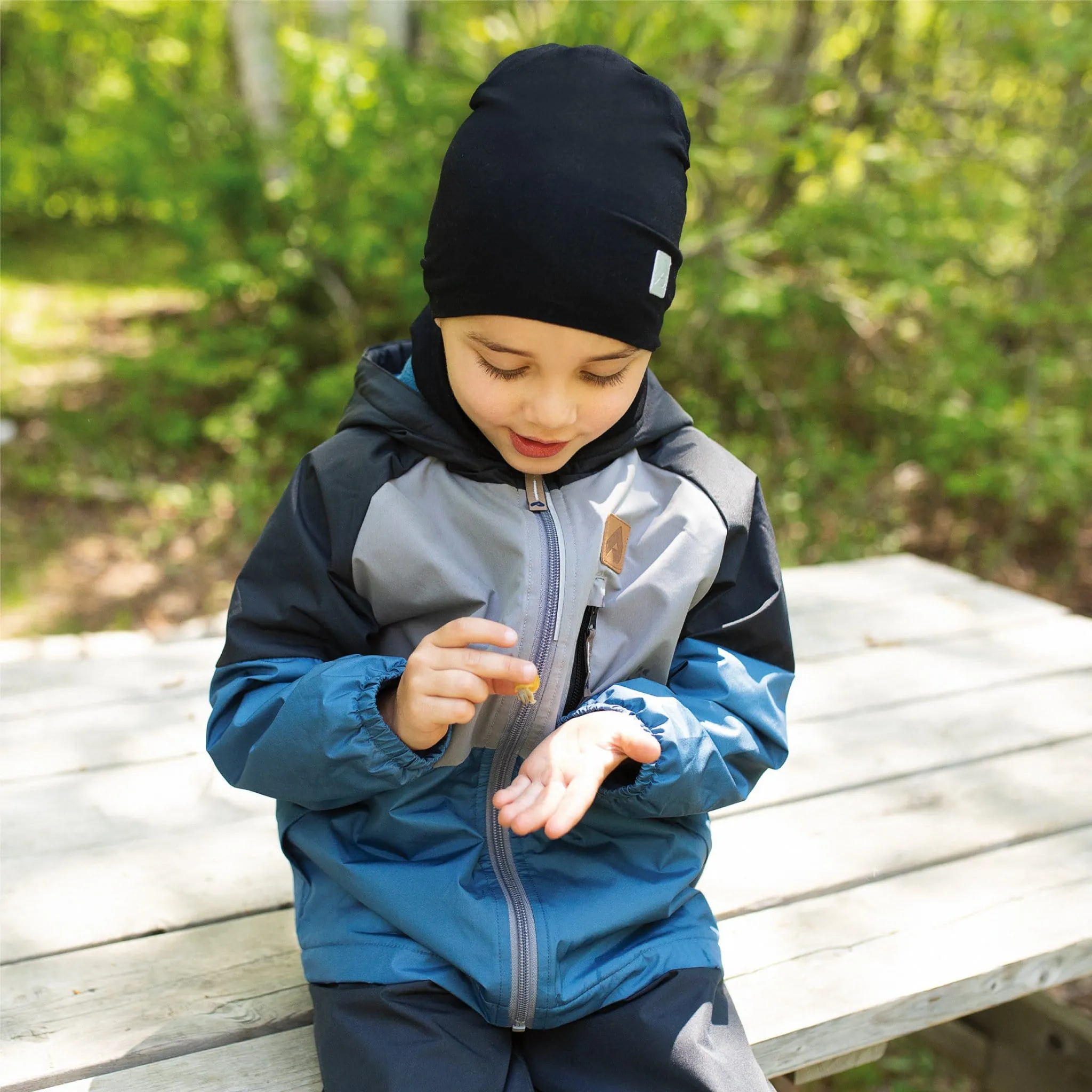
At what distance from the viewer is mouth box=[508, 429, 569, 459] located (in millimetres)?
1360

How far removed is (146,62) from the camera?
17.6 ft

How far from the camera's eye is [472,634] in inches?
48.3

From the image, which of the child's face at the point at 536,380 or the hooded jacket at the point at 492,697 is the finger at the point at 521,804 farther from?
the child's face at the point at 536,380

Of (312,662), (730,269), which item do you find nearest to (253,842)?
(312,662)

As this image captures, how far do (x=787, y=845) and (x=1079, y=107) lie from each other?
402cm

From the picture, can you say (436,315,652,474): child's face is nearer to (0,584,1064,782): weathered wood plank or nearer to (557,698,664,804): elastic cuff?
(557,698,664,804): elastic cuff

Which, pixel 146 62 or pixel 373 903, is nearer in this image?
pixel 373 903

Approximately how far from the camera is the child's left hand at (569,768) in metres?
1.22

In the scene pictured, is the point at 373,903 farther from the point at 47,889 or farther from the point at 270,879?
the point at 47,889

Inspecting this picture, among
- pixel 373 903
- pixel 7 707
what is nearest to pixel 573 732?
pixel 373 903

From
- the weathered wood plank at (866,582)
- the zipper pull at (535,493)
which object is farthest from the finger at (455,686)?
the weathered wood plank at (866,582)

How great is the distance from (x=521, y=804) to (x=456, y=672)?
170mm

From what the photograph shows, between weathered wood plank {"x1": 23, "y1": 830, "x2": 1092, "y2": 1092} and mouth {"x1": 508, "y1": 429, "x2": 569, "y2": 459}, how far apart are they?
89 centimetres

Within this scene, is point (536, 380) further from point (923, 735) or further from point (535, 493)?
point (923, 735)
